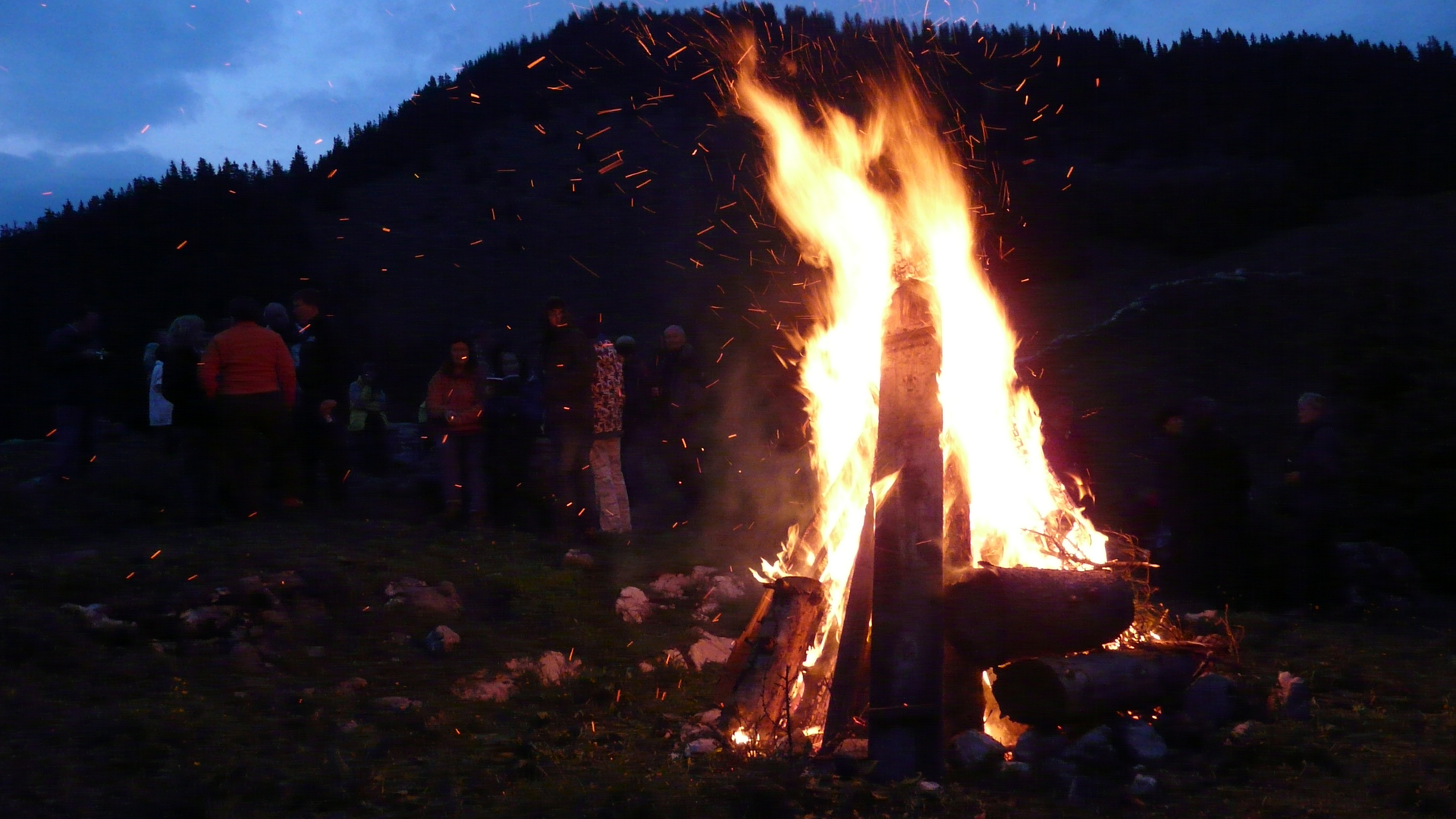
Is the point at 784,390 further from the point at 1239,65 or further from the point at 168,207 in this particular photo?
the point at 1239,65

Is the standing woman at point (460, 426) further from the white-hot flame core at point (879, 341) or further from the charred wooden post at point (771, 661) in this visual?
the charred wooden post at point (771, 661)

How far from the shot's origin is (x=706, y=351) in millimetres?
24203

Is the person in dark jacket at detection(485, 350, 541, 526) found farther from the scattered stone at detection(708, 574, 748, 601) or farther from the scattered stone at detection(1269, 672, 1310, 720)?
the scattered stone at detection(1269, 672, 1310, 720)

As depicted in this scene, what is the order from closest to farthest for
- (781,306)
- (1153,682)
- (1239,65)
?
1. (1153,682)
2. (781,306)
3. (1239,65)

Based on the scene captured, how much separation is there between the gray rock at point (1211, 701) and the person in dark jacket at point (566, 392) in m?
5.34

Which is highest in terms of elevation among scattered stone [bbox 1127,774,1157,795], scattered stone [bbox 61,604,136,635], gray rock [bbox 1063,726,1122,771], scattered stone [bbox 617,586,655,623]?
scattered stone [bbox 61,604,136,635]

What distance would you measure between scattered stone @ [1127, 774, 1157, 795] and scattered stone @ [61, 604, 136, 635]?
526cm

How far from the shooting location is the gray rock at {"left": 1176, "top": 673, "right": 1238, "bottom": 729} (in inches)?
223

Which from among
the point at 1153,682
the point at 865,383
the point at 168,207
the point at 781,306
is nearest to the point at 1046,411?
the point at 865,383

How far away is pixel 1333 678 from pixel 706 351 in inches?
723

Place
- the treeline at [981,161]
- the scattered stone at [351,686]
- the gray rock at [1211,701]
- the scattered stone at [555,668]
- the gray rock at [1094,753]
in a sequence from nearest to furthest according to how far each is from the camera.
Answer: the gray rock at [1094,753] < the gray rock at [1211,701] < the scattered stone at [351,686] < the scattered stone at [555,668] < the treeline at [981,161]

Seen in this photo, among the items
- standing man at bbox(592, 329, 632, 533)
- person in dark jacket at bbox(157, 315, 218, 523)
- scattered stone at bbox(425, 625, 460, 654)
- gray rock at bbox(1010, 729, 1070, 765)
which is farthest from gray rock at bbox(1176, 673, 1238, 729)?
person in dark jacket at bbox(157, 315, 218, 523)

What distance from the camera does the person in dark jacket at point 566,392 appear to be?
369 inches

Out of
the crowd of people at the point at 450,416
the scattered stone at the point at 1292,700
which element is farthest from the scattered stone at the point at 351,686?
the scattered stone at the point at 1292,700
